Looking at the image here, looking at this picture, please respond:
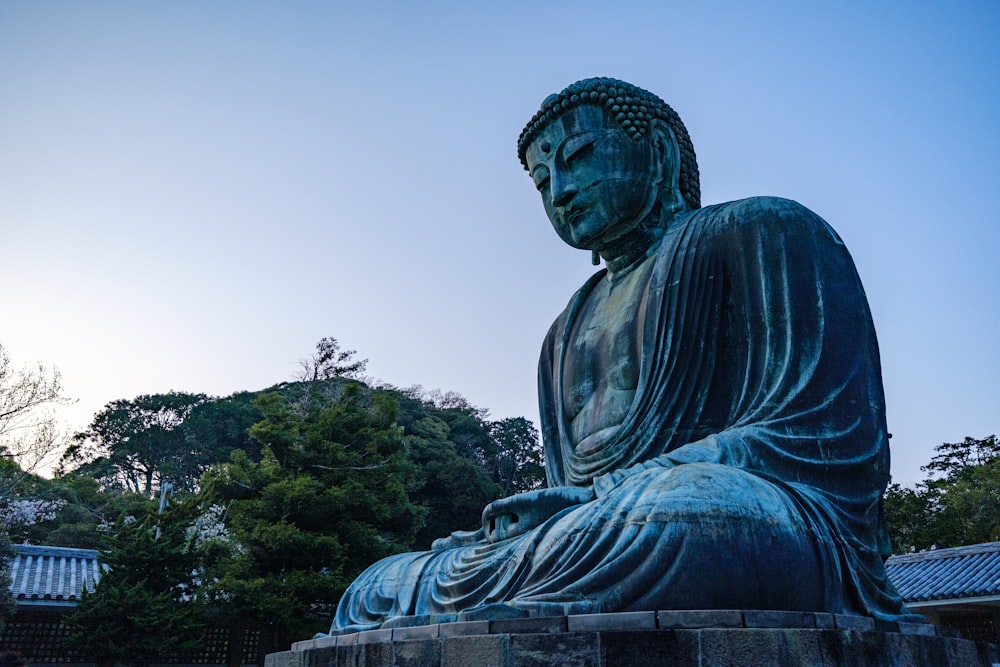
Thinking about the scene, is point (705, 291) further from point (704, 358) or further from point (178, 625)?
point (178, 625)

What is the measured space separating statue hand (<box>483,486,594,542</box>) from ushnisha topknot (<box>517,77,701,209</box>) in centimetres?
282

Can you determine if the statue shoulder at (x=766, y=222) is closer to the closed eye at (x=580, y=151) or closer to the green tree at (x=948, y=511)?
the closed eye at (x=580, y=151)

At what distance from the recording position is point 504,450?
43625mm

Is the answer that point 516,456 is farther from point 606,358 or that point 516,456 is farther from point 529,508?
point 529,508

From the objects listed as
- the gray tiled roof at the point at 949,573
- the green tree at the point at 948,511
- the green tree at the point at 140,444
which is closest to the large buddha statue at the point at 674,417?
the gray tiled roof at the point at 949,573

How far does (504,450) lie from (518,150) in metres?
37.8

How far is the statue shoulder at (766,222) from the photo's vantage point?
5105 millimetres

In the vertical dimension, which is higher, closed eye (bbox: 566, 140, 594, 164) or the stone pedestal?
closed eye (bbox: 566, 140, 594, 164)

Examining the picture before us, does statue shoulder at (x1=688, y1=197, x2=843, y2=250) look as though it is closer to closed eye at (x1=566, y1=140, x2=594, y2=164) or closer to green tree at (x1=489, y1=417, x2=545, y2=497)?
closed eye at (x1=566, y1=140, x2=594, y2=164)

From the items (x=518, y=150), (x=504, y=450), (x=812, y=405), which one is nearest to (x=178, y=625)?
(x=518, y=150)

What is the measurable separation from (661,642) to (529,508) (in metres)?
1.56

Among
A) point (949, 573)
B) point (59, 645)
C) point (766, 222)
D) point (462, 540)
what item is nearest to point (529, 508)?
point (462, 540)

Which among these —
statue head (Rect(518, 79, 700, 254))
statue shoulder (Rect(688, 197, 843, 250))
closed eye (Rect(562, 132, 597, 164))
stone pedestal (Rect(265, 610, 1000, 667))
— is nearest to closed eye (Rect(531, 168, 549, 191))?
statue head (Rect(518, 79, 700, 254))

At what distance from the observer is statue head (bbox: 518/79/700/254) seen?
593 centimetres
